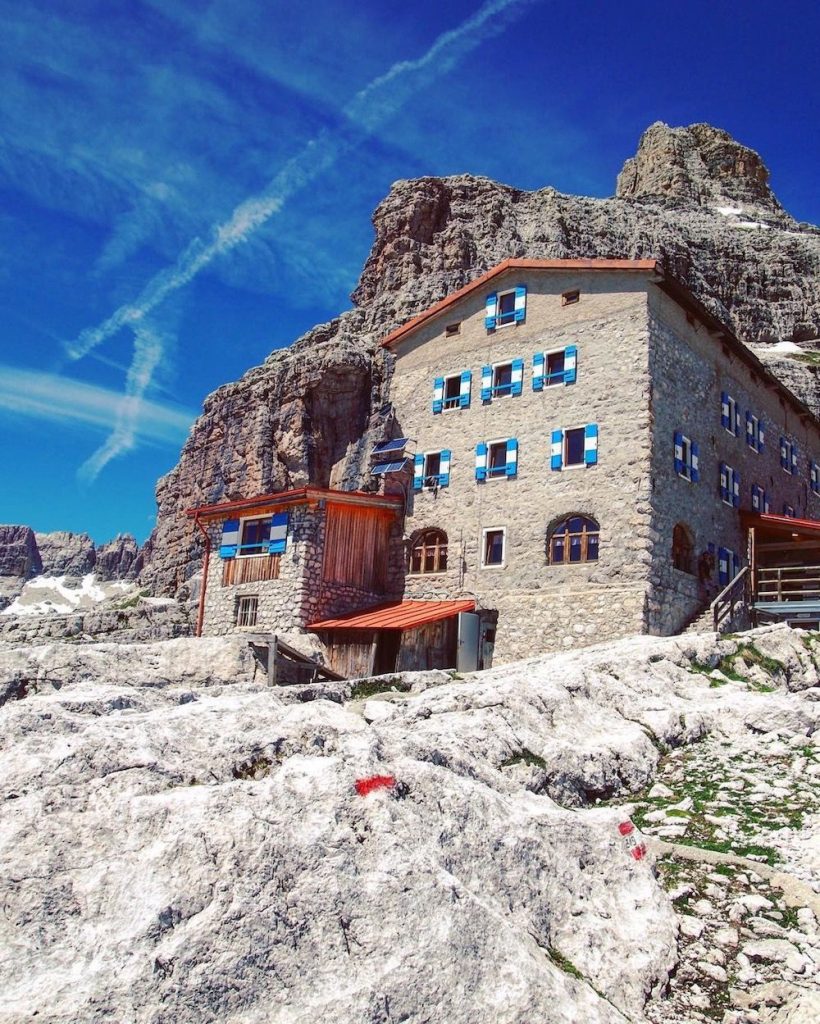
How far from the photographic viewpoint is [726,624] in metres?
26.4

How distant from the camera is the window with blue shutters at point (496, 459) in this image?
27.8 metres

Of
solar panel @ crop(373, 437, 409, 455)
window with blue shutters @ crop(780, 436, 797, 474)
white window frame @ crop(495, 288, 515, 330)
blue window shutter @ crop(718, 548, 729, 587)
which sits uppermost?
white window frame @ crop(495, 288, 515, 330)

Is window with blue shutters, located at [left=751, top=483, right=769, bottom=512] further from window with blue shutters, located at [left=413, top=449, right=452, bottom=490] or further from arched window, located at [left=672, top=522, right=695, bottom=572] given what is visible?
Answer: window with blue shutters, located at [left=413, top=449, right=452, bottom=490]

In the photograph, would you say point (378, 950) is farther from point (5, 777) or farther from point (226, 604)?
point (226, 604)

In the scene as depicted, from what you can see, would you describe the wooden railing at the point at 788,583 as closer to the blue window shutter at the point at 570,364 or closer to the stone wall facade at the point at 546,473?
the stone wall facade at the point at 546,473

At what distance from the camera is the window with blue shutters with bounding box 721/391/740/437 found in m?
30.3

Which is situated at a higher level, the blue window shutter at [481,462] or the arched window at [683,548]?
the blue window shutter at [481,462]

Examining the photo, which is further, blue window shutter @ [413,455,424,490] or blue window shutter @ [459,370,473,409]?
blue window shutter @ [413,455,424,490]

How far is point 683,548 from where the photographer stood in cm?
2703

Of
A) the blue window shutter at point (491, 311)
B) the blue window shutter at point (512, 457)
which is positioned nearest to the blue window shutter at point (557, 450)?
the blue window shutter at point (512, 457)

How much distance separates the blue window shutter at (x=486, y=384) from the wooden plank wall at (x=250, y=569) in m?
8.98

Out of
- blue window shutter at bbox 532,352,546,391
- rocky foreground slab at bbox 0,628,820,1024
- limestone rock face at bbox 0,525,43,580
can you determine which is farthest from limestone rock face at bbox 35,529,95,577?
rocky foreground slab at bbox 0,628,820,1024

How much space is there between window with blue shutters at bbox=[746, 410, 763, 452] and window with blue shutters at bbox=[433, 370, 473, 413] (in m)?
11.2

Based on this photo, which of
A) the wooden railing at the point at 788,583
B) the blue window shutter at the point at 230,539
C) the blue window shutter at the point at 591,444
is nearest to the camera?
the blue window shutter at the point at 591,444
